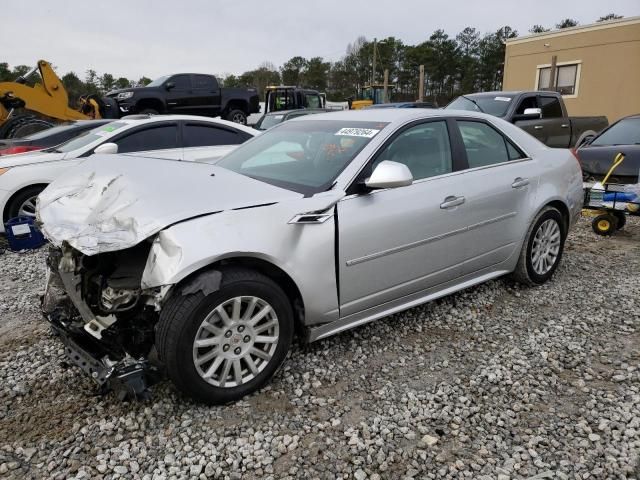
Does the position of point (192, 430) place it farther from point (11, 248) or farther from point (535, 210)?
point (11, 248)

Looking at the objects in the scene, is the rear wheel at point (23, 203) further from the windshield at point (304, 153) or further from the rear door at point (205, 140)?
the windshield at point (304, 153)

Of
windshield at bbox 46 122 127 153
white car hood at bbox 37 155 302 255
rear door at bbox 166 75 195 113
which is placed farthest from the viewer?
rear door at bbox 166 75 195 113

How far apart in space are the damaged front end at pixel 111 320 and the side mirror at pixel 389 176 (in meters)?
1.32

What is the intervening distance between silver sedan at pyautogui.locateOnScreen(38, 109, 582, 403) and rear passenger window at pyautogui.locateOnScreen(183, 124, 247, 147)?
118 inches

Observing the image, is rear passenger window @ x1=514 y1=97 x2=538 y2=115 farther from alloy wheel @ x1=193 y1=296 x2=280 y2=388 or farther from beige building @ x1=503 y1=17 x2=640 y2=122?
beige building @ x1=503 y1=17 x2=640 y2=122

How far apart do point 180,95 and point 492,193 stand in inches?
544

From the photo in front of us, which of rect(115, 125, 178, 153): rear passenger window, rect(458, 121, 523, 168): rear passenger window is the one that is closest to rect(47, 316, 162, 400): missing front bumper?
rect(458, 121, 523, 168): rear passenger window

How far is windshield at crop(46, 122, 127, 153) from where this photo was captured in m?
6.23

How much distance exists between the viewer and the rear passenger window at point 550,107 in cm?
985

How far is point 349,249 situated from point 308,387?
33.2 inches

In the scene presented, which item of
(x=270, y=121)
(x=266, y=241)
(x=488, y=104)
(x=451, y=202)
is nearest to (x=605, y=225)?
(x=451, y=202)

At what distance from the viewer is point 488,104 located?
30.7 ft

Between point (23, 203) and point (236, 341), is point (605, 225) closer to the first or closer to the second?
point (236, 341)

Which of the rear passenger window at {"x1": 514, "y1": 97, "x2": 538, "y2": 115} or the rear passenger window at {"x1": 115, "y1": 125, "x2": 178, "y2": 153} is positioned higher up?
the rear passenger window at {"x1": 514, "y1": 97, "x2": 538, "y2": 115}
